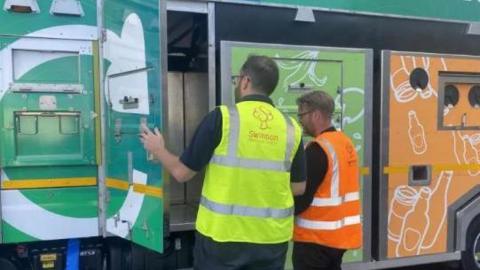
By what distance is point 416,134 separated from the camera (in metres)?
4.56

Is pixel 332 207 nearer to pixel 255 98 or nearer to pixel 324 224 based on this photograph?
pixel 324 224

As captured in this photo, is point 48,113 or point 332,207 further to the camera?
point 48,113

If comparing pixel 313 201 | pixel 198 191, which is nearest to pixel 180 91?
pixel 198 191

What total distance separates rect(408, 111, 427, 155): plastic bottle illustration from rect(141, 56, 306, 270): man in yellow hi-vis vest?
217cm

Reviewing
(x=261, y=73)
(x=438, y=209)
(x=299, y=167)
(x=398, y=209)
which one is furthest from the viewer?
(x=438, y=209)

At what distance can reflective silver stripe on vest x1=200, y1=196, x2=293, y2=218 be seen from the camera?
2502mm

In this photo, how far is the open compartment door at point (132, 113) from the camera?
3.17 m

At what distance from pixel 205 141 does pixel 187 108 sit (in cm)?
248

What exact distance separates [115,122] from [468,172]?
3.03 meters

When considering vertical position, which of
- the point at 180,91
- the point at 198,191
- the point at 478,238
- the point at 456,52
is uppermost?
the point at 456,52

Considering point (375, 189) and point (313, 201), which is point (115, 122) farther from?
point (375, 189)

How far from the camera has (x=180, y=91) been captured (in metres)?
4.91

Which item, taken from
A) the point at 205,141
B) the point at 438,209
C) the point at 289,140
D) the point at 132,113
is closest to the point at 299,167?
the point at 289,140

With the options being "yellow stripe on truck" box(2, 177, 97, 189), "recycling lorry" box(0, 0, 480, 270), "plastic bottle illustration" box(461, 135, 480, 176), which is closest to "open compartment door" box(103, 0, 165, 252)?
"recycling lorry" box(0, 0, 480, 270)
